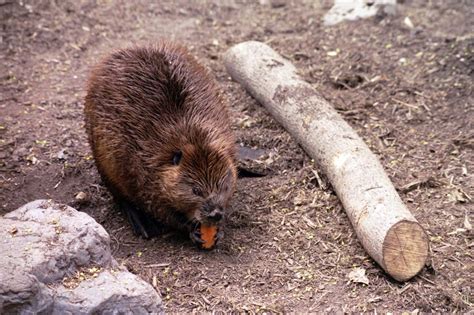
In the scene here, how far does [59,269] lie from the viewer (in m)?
4.26

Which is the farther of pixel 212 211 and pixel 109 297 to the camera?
pixel 212 211

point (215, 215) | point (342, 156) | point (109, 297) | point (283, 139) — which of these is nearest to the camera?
point (109, 297)

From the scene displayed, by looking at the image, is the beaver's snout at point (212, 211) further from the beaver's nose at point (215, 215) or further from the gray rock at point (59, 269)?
the gray rock at point (59, 269)

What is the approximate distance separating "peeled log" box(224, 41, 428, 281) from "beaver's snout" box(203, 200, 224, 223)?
1066 mm

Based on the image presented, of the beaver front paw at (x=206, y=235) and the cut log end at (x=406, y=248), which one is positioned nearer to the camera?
the cut log end at (x=406, y=248)

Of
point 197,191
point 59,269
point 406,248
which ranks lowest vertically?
point 406,248

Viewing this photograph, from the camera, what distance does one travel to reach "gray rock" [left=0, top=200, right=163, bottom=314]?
3943 mm

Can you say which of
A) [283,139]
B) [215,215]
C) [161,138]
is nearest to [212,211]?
[215,215]

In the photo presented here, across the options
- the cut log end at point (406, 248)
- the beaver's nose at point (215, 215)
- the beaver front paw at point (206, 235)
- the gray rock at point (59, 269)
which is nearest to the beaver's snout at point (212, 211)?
the beaver's nose at point (215, 215)

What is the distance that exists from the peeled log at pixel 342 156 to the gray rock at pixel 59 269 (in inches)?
68.8

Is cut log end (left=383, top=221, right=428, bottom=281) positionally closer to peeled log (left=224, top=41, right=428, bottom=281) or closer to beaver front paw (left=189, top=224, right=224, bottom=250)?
peeled log (left=224, top=41, right=428, bottom=281)

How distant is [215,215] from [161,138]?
30.6 inches

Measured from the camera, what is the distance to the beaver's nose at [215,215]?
5355mm

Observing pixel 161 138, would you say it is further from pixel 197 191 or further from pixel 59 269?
pixel 59 269
